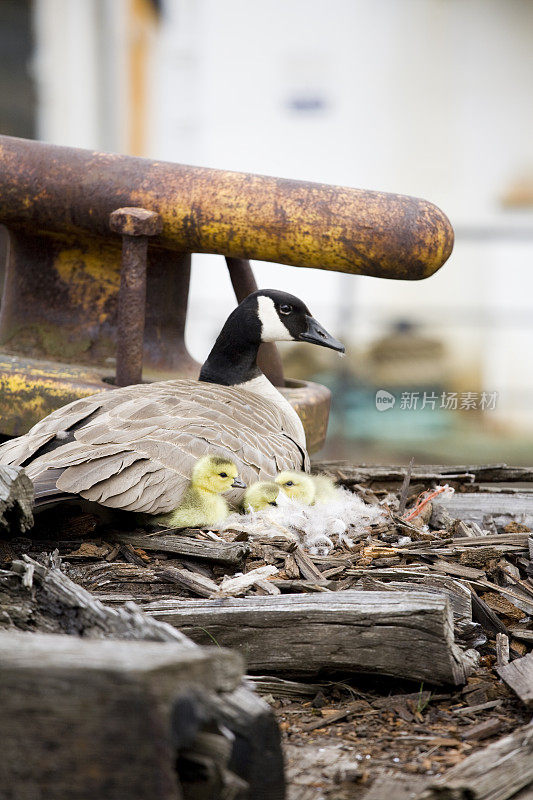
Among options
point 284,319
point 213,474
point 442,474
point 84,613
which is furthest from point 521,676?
point 284,319

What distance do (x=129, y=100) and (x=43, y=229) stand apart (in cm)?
454

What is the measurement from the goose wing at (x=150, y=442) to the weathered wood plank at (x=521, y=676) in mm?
1173

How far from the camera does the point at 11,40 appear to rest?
8023 millimetres

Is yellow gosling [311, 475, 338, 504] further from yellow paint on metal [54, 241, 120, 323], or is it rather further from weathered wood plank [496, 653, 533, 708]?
yellow paint on metal [54, 241, 120, 323]

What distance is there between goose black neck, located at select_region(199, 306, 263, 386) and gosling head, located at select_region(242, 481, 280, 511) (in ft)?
2.89

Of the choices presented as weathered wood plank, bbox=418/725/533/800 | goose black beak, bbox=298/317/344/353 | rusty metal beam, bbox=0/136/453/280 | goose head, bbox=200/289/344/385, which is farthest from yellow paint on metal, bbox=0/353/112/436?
weathered wood plank, bbox=418/725/533/800

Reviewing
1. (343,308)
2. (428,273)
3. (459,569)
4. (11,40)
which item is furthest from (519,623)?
(11,40)

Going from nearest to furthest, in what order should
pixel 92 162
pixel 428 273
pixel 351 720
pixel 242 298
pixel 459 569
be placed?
pixel 351 720 → pixel 459 569 → pixel 428 273 → pixel 92 162 → pixel 242 298

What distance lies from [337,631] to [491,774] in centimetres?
56

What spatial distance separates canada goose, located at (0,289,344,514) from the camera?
9.21ft

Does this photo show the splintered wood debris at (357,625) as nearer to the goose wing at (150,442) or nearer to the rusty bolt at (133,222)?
the goose wing at (150,442)

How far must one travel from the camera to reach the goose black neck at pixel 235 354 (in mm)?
3891

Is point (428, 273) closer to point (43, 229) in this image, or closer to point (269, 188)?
point (269, 188)

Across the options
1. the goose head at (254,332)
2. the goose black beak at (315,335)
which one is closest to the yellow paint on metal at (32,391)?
the goose head at (254,332)
